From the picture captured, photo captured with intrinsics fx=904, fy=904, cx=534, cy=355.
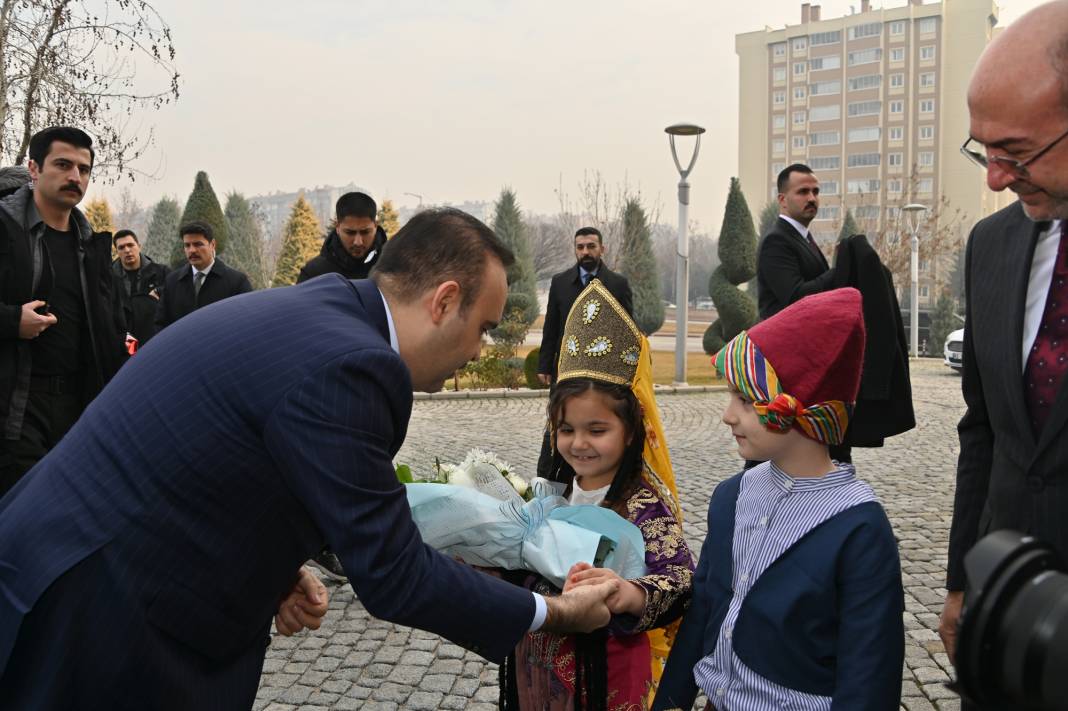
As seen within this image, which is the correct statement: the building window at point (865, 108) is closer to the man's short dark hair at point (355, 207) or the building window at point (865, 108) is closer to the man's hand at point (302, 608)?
the man's short dark hair at point (355, 207)

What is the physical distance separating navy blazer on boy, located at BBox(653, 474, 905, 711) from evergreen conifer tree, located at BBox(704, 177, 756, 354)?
71.0ft

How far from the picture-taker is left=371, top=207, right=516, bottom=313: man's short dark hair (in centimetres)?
209

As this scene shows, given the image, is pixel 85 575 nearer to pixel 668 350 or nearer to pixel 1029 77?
pixel 1029 77

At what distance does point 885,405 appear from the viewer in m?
5.29

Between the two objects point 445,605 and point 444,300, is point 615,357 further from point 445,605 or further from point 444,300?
point 445,605

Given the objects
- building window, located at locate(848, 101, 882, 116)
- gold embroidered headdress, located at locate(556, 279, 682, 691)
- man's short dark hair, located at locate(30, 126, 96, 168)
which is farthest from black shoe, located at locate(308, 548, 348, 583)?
building window, located at locate(848, 101, 882, 116)

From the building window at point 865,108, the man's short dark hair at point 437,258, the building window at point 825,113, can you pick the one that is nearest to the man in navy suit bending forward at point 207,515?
the man's short dark hair at point 437,258

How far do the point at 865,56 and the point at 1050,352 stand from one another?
9629cm

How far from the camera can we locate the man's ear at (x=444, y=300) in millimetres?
2068

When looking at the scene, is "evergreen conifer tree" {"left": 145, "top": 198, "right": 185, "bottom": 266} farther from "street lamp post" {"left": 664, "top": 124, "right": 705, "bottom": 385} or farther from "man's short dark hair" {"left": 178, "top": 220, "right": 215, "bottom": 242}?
"man's short dark hair" {"left": 178, "top": 220, "right": 215, "bottom": 242}

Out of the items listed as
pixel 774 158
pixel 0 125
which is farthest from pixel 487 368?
pixel 774 158

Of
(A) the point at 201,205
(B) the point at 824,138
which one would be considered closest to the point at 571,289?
(A) the point at 201,205

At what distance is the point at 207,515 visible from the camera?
1.84 metres

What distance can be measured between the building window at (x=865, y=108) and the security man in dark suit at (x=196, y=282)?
9098 centimetres
